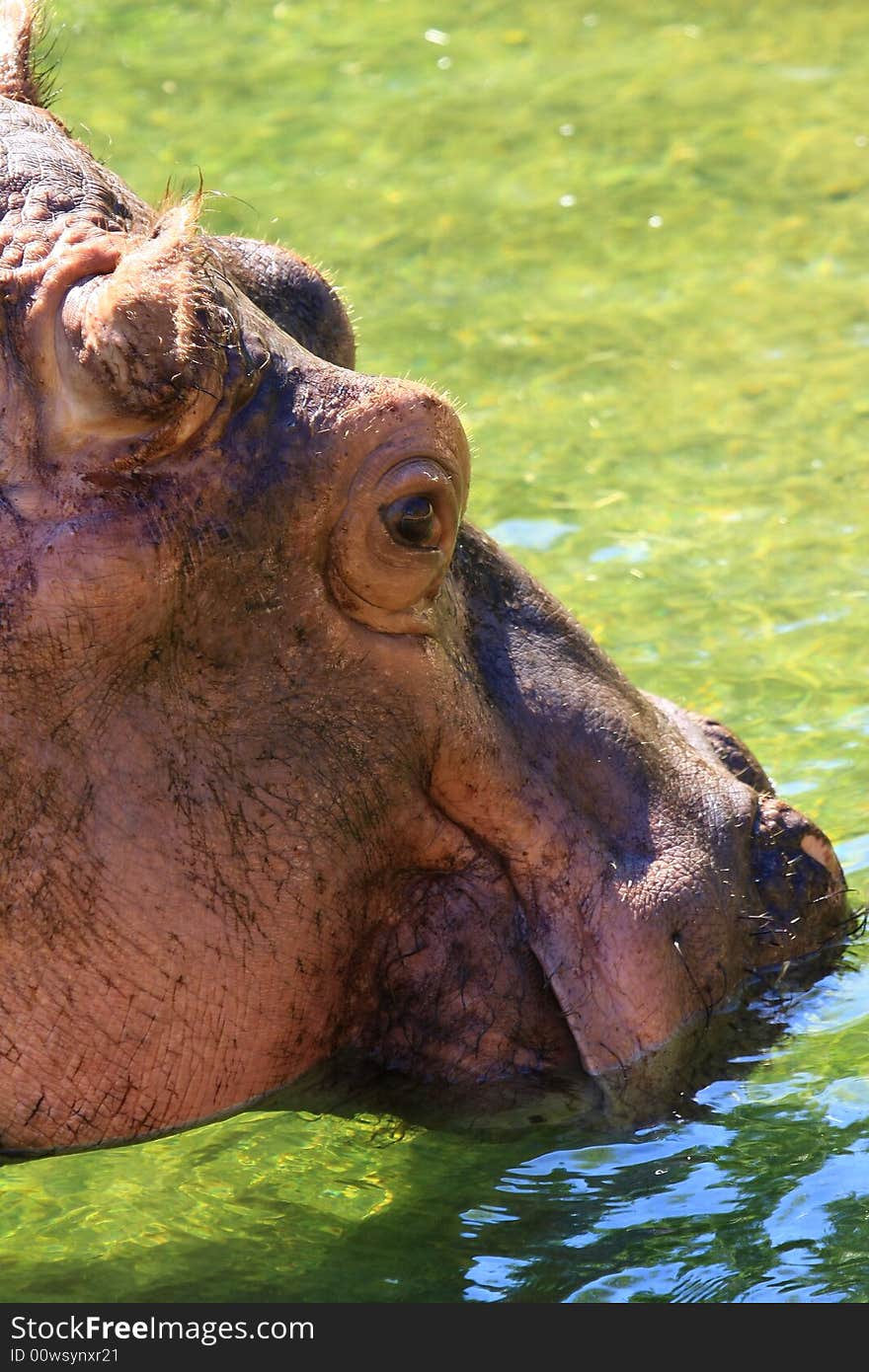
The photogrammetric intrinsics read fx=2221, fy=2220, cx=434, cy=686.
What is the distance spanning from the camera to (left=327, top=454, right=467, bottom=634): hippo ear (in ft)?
12.0

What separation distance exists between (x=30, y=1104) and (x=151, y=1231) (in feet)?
2.18

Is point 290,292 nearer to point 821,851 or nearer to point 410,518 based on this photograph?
point 410,518

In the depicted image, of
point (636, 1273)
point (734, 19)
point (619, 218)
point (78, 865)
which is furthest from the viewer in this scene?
point (734, 19)

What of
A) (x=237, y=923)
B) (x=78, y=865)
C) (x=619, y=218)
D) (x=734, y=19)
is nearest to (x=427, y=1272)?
(x=237, y=923)

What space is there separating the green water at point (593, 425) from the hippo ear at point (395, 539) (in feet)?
2.34

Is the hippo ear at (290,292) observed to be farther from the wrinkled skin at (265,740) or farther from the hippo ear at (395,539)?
the hippo ear at (395,539)

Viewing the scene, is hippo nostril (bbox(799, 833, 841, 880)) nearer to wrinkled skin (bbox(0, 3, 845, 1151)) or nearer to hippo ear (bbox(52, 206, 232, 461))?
wrinkled skin (bbox(0, 3, 845, 1151))

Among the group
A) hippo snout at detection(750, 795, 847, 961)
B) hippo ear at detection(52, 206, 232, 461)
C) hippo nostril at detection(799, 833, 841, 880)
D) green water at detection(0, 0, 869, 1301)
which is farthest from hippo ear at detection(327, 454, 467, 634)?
hippo nostril at detection(799, 833, 841, 880)

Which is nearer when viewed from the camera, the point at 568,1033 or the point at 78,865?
the point at 78,865

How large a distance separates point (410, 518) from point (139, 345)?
550 mm

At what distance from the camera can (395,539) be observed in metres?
3.68

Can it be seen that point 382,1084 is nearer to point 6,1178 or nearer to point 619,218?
point 6,1178

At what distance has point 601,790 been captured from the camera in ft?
13.5

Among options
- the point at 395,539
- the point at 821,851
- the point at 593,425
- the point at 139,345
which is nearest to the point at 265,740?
the point at 395,539
